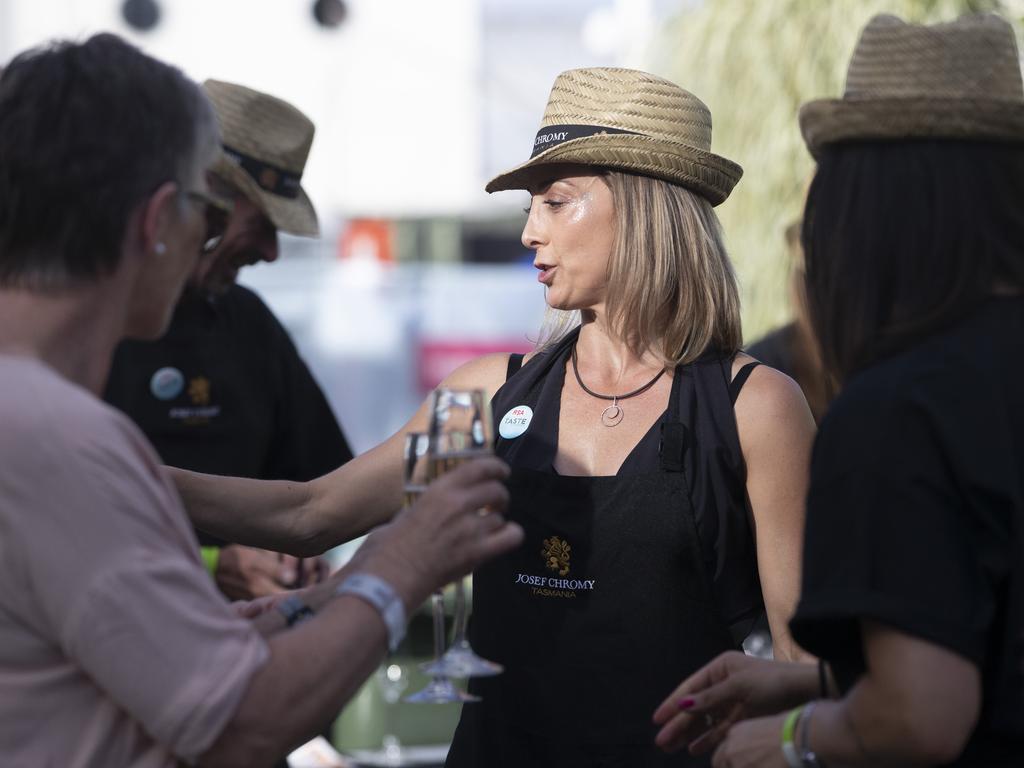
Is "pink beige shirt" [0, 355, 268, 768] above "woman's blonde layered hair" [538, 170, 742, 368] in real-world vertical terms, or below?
below

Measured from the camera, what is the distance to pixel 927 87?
1943mm

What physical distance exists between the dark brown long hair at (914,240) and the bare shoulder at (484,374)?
4.18ft

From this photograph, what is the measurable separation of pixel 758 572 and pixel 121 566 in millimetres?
1485

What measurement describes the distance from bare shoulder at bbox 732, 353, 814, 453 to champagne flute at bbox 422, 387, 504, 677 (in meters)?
0.86

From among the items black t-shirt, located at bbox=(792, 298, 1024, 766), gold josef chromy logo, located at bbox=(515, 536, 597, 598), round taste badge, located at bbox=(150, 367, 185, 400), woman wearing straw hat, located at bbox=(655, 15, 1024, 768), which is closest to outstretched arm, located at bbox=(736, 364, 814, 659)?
gold josef chromy logo, located at bbox=(515, 536, 597, 598)

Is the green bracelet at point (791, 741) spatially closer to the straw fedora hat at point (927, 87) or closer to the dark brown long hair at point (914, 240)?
the dark brown long hair at point (914, 240)

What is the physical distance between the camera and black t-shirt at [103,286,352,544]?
3.94 metres

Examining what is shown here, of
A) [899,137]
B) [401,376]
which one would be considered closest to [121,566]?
[899,137]

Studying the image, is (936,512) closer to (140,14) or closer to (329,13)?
(140,14)

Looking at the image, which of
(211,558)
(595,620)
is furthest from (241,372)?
(595,620)

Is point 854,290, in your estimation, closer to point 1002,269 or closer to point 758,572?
point 1002,269

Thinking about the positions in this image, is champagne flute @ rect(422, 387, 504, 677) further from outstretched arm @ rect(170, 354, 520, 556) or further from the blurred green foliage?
the blurred green foliage

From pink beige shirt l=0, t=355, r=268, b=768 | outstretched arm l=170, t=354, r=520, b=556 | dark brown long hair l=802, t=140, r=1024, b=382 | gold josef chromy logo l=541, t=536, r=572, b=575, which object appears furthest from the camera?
outstretched arm l=170, t=354, r=520, b=556

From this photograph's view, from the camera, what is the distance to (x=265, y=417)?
4016 mm
